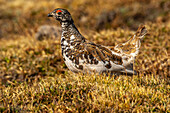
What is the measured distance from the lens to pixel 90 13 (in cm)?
1634

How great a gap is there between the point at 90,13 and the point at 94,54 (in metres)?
12.0

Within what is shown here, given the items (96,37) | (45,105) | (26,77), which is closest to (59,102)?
(45,105)

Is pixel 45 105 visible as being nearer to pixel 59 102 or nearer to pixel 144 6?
pixel 59 102

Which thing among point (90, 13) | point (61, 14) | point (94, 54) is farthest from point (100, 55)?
point (90, 13)

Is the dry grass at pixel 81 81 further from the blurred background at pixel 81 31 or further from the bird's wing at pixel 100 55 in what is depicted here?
the bird's wing at pixel 100 55

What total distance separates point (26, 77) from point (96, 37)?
3.22 meters

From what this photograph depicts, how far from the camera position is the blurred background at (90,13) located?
540 inches

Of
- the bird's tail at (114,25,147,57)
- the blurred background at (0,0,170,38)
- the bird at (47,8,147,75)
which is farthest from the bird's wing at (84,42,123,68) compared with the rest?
the blurred background at (0,0,170,38)

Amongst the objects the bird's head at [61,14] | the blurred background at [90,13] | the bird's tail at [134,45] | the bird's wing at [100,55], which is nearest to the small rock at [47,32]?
the blurred background at [90,13]

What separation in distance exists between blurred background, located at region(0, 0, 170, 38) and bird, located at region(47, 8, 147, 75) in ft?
25.2

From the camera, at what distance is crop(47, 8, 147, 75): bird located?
472 centimetres

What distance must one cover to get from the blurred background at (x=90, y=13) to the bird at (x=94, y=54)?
7666 millimetres

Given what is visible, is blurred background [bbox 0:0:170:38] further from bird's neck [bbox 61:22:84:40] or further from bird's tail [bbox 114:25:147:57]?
bird's tail [bbox 114:25:147:57]

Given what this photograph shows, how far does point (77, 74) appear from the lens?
195 inches
